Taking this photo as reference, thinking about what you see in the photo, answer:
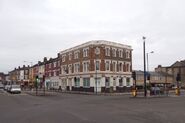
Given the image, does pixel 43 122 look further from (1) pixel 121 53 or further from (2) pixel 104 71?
(1) pixel 121 53

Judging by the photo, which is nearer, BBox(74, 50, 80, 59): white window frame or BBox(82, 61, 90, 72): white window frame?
BBox(82, 61, 90, 72): white window frame

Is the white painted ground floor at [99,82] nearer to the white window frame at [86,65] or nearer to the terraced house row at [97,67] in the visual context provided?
the terraced house row at [97,67]

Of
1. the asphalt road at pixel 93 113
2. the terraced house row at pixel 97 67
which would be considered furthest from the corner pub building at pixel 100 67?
the asphalt road at pixel 93 113

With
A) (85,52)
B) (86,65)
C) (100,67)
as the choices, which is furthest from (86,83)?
(85,52)

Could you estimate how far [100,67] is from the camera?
234 ft

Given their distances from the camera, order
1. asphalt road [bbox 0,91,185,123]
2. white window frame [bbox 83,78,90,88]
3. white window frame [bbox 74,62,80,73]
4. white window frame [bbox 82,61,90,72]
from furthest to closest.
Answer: white window frame [bbox 74,62,80,73] → white window frame [bbox 82,61,90,72] → white window frame [bbox 83,78,90,88] → asphalt road [bbox 0,91,185,123]

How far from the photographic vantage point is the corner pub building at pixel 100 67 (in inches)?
2813

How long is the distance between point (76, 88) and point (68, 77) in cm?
636

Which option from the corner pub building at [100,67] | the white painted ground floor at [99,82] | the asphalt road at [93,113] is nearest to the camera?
the asphalt road at [93,113]

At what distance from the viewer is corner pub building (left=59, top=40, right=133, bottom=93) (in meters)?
71.4

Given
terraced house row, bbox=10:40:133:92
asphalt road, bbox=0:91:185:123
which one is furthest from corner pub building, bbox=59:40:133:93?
asphalt road, bbox=0:91:185:123

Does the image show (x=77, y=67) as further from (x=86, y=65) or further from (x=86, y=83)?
(x=86, y=83)

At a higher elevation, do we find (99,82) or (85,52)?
(85,52)

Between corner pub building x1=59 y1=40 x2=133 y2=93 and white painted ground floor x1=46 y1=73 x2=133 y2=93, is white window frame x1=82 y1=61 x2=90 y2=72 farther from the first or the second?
white painted ground floor x1=46 y1=73 x2=133 y2=93
